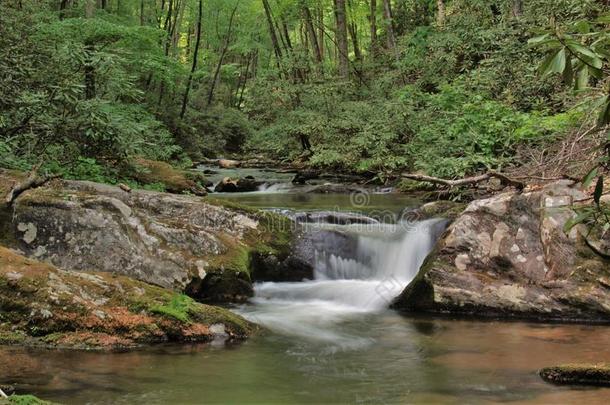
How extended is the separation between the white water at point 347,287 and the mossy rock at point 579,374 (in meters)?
2.10

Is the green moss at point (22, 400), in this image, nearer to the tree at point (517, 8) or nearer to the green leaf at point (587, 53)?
the green leaf at point (587, 53)

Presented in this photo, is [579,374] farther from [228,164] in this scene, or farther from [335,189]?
[228,164]

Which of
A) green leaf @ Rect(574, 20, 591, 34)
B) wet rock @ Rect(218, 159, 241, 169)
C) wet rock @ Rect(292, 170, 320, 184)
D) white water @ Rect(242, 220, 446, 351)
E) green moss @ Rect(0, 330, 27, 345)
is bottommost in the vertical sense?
white water @ Rect(242, 220, 446, 351)

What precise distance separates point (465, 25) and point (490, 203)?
10983 mm

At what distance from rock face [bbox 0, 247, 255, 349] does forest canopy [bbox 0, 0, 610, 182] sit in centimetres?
379

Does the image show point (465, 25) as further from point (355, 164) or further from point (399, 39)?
point (355, 164)

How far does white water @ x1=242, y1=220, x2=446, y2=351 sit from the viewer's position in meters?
6.76

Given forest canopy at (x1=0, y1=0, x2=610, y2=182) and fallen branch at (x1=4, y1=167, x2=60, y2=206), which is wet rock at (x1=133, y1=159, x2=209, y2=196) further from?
fallen branch at (x1=4, y1=167, x2=60, y2=206)

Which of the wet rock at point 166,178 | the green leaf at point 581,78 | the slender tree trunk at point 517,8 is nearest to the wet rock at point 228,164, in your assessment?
the wet rock at point 166,178

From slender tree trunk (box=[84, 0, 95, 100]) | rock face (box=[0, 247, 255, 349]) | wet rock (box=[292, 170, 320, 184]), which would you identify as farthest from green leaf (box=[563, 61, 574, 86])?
wet rock (box=[292, 170, 320, 184])

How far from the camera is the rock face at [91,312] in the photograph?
4.81 meters

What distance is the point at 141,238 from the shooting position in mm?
7336

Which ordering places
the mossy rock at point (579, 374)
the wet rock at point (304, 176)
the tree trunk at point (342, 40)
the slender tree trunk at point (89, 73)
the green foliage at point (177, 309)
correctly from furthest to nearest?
1. the tree trunk at point (342, 40)
2. the wet rock at point (304, 176)
3. the slender tree trunk at point (89, 73)
4. the green foliage at point (177, 309)
5. the mossy rock at point (579, 374)

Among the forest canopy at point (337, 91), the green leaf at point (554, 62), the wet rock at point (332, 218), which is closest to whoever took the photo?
the green leaf at point (554, 62)
